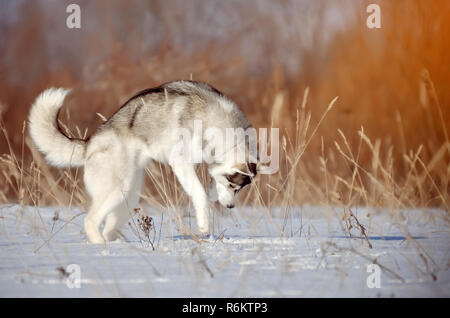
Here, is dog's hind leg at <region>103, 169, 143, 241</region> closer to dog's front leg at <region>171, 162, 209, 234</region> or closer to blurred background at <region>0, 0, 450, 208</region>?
dog's front leg at <region>171, 162, 209, 234</region>

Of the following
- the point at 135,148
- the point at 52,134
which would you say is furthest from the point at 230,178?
the point at 52,134

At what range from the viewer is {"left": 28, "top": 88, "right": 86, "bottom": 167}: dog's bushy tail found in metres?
4.32

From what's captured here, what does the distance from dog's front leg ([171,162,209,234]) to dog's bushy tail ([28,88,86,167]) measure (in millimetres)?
823

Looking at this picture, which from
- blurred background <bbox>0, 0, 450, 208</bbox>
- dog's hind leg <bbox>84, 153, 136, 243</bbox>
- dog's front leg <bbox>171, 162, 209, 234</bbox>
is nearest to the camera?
dog's hind leg <bbox>84, 153, 136, 243</bbox>

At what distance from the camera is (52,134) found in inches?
173

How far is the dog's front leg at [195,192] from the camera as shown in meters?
4.40

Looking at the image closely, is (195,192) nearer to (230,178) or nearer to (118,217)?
(230,178)

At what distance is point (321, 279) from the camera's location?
247cm

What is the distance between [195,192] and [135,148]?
0.61 meters

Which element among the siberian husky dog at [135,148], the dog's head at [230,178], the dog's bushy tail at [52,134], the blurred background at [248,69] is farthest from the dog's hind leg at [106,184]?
the blurred background at [248,69]

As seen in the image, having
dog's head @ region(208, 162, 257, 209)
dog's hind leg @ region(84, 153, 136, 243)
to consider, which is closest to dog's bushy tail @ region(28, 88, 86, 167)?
dog's hind leg @ region(84, 153, 136, 243)

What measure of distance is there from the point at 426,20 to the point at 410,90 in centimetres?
130
